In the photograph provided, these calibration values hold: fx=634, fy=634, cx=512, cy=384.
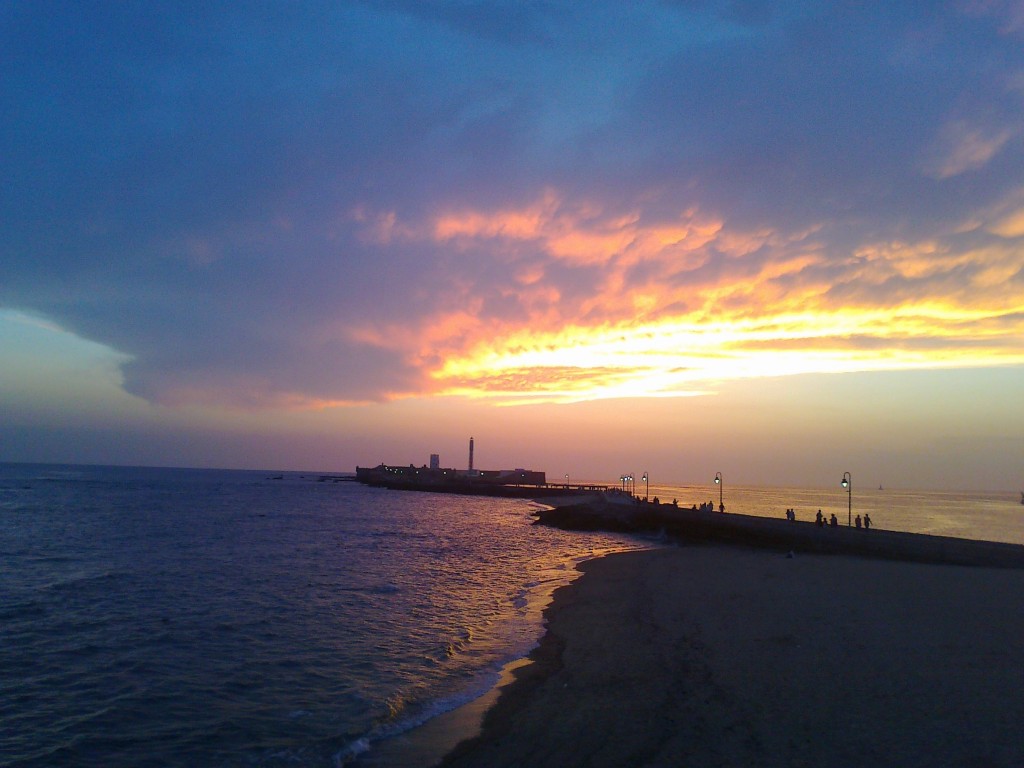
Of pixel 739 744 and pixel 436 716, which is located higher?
pixel 739 744

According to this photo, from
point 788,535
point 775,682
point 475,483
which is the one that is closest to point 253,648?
point 775,682

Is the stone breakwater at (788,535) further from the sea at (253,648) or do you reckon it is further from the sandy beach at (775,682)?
the sea at (253,648)

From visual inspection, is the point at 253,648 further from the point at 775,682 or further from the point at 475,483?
the point at 475,483

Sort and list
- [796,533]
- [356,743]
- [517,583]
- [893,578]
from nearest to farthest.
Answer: [356,743] < [893,578] < [517,583] < [796,533]

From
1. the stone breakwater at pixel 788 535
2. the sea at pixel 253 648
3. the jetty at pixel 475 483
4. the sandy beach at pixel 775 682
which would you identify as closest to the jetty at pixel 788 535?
the stone breakwater at pixel 788 535

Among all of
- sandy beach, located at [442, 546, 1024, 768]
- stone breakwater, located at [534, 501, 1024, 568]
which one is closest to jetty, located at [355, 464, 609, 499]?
stone breakwater, located at [534, 501, 1024, 568]

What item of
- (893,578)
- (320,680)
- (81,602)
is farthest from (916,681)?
(81,602)

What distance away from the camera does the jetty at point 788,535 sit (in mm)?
29500

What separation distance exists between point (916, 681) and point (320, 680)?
1158 cm

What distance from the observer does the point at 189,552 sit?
34781 mm

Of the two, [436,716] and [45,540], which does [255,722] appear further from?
[45,540]

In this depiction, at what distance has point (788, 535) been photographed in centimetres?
3950

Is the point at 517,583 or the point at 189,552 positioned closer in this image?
the point at 517,583

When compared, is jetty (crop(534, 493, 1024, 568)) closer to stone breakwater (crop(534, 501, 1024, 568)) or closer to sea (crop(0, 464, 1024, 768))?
stone breakwater (crop(534, 501, 1024, 568))
